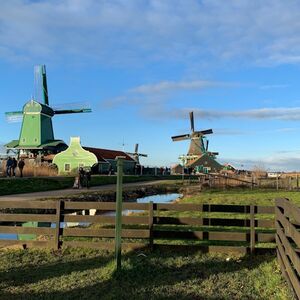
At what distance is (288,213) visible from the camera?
7016 millimetres

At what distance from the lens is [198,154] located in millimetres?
99938

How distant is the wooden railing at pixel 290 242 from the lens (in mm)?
5452

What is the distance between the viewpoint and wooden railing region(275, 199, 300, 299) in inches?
215

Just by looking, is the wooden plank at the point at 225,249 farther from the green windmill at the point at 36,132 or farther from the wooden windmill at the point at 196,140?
the wooden windmill at the point at 196,140

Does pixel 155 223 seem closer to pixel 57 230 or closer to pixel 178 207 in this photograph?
pixel 178 207

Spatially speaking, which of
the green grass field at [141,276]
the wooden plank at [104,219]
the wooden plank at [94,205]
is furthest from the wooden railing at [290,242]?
the wooden plank at [94,205]

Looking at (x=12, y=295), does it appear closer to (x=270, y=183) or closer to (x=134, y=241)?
(x=134, y=241)

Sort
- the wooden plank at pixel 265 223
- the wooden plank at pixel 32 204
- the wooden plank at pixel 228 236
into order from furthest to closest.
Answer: the wooden plank at pixel 32 204 < the wooden plank at pixel 265 223 < the wooden plank at pixel 228 236

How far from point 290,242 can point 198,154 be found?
93312mm

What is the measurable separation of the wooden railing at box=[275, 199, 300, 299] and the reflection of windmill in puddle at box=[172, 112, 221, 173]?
86472mm

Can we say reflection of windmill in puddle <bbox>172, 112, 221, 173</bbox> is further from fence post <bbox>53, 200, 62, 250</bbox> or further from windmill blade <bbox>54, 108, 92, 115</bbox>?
fence post <bbox>53, 200, 62, 250</bbox>

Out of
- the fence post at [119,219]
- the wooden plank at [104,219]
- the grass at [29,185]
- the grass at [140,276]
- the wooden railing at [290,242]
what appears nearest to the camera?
the wooden railing at [290,242]

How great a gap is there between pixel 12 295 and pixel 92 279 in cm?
125

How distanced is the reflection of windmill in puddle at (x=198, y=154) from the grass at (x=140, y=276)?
85.7 meters
